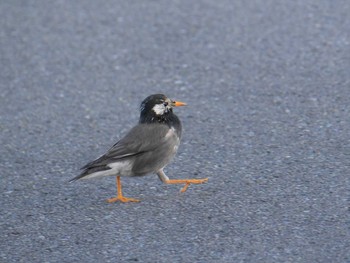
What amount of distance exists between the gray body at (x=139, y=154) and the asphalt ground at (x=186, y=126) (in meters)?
0.22

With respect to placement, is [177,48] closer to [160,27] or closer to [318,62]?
[160,27]

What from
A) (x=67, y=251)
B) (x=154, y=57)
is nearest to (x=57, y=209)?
(x=67, y=251)

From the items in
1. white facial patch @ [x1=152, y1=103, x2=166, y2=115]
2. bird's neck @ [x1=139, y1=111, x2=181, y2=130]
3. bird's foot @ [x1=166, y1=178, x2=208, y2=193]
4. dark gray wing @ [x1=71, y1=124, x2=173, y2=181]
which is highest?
white facial patch @ [x1=152, y1=103, x2=166, y2=115]

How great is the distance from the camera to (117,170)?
6207mm

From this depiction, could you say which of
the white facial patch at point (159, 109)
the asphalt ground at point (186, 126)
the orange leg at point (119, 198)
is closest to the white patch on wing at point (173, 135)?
the white facial patch at point (159, 109)

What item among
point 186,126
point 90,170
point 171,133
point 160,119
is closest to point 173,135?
point 171,133

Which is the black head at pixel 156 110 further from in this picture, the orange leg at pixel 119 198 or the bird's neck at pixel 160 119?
the orange leg at pixel 119 198

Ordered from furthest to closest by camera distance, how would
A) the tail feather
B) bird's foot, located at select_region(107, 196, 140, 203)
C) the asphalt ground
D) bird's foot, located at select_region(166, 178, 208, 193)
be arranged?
bird's foot, located at select_region(166, 178, 208, 193) → bird's foot, located at select_region(107, 196, 140, 203) → the tail feather → the asphalt ground

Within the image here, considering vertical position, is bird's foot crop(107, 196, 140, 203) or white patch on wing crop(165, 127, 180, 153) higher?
white patch on wing crop(165, 127, 180, 153)

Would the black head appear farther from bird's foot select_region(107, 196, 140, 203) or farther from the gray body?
bird's foot select_region(107, 196, 140, 203)

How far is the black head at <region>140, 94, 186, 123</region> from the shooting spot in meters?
6.49

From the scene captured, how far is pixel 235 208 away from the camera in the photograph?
596cm

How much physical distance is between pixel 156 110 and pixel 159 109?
0.08 ft

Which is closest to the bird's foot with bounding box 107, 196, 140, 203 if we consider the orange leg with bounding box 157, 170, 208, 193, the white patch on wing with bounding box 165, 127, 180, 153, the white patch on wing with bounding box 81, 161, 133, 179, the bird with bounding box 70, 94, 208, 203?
the bird with bounding box 70, 94, 208, 203
